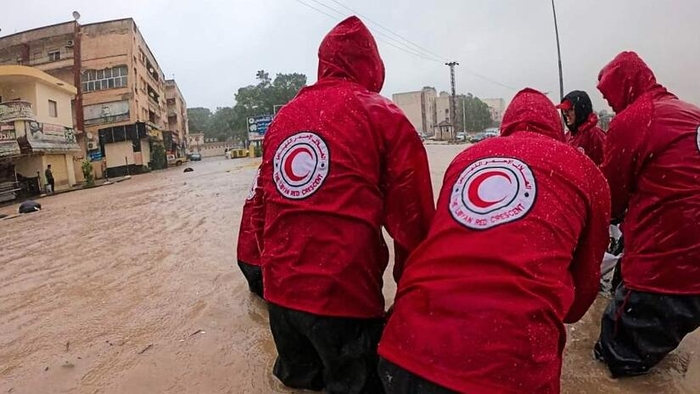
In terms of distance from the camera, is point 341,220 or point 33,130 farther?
point 33,130

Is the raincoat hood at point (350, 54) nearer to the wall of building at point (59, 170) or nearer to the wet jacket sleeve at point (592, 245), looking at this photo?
the wet jacket sleeve at point (592, 245)

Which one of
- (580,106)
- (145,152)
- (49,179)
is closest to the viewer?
(580,106)

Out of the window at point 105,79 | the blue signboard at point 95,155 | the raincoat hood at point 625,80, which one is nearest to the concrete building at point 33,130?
the blue signboard at point 95,155

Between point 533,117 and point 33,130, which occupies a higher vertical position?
point 33,130

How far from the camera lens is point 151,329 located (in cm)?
327

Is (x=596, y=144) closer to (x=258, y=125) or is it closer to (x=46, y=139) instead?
(x=46, y=139)

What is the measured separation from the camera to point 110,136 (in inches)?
1265

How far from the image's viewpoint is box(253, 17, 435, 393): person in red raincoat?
73.3 inches

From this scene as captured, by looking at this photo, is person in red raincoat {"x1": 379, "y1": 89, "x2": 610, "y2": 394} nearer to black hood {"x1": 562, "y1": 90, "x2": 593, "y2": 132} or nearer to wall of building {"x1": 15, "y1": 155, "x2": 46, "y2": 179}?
black hood {"x1": 562, "y1": 90, "x2": 593, "y2": 132}

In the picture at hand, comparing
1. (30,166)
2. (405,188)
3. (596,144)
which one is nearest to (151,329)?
(405,188)

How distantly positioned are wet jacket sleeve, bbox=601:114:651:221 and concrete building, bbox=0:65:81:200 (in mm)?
20353

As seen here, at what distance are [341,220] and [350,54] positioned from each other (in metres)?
0.84

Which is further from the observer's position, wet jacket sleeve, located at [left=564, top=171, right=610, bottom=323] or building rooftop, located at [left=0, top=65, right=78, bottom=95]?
building rooftop, located at [left=0, top=65, right=78, bottom=95]

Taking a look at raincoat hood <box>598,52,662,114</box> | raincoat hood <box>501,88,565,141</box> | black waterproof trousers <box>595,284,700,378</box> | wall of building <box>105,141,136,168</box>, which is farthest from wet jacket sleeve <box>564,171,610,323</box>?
wall of building <box>105,141,136,168</box>
